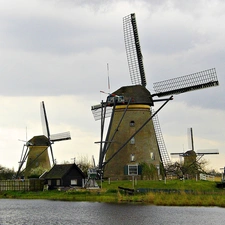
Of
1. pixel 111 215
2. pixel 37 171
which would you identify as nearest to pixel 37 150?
pixel 37 171

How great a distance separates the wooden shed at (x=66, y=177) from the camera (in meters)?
49.5

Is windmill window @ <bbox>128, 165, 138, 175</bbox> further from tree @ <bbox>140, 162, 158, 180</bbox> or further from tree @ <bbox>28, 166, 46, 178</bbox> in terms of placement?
tree @ <bbox>28, 166, 46, 178</bbox>

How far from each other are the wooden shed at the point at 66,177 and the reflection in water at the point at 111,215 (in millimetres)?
15556

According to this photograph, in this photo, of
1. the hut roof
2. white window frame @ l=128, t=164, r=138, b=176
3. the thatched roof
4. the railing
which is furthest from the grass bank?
the thatched roof

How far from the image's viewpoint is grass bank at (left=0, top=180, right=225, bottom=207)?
3281cm

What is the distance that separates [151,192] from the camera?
35.8 meters

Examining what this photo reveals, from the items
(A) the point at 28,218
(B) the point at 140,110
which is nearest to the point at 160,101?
(B) the point at 140,110

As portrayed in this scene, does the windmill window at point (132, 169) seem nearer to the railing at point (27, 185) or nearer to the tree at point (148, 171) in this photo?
the tree at point (148, 171)

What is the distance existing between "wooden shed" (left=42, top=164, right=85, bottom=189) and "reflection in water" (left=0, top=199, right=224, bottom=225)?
51.0 feet

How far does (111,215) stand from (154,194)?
751cm

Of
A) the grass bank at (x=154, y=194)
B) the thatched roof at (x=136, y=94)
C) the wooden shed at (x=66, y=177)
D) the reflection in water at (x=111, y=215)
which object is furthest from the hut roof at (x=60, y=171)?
the reflection in water at (x=111, y=215)

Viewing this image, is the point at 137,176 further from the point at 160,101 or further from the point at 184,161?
the point at 184,161

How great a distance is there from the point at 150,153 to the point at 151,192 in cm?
865

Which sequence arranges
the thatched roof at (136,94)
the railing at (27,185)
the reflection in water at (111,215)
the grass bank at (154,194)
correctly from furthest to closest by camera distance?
1. the railing at (27,185)
2. the thatched roof at (136,94)
3. the grass bank at (154,194)
4. the reflection in water at (111,215)
